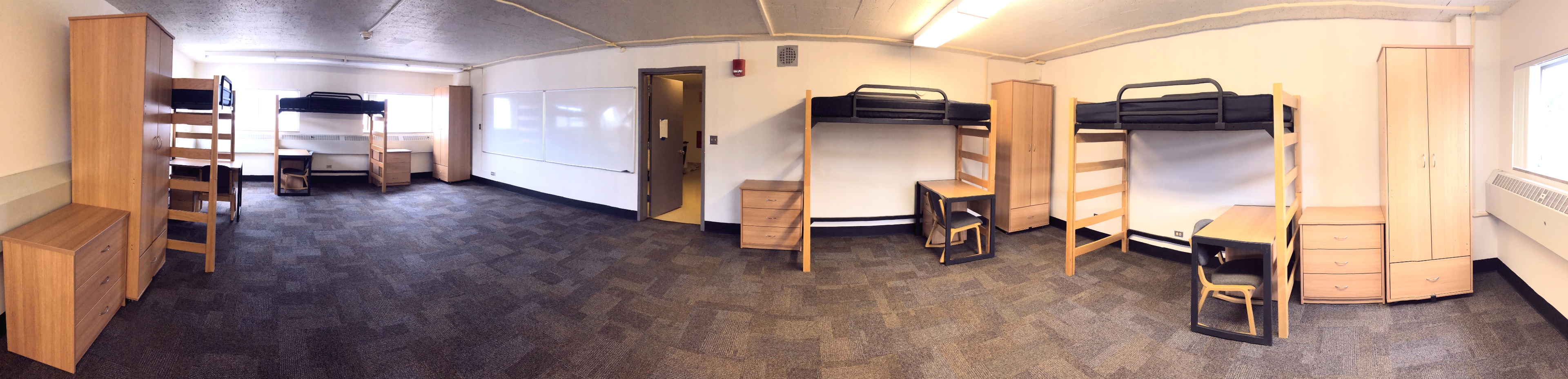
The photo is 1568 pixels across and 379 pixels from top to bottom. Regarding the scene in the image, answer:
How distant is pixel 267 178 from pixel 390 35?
505 cm

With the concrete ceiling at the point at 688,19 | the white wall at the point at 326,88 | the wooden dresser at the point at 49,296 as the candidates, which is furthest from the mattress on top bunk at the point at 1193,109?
the white wall at the point at 326,88

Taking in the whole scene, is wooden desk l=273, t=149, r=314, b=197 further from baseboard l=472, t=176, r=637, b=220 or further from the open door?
the open door

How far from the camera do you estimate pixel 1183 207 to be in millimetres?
3756

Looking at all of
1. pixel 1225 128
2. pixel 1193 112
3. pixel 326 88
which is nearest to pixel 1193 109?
pixel 1193 112

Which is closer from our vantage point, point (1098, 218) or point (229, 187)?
point (1098, 218)

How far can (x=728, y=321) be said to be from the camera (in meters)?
2.55

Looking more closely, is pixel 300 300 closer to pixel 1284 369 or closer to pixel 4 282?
pixel 4 282

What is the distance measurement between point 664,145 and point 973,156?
10.5 ft

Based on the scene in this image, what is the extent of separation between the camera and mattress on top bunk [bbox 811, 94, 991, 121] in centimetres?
350

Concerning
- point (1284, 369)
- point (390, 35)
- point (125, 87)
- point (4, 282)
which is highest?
point (390, 35)

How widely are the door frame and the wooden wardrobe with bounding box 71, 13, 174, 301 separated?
3.09 meters

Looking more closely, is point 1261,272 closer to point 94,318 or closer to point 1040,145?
point 1040,145

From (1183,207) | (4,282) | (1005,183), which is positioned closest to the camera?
(4,282)

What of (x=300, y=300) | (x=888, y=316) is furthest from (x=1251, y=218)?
(x=300, y=300)
